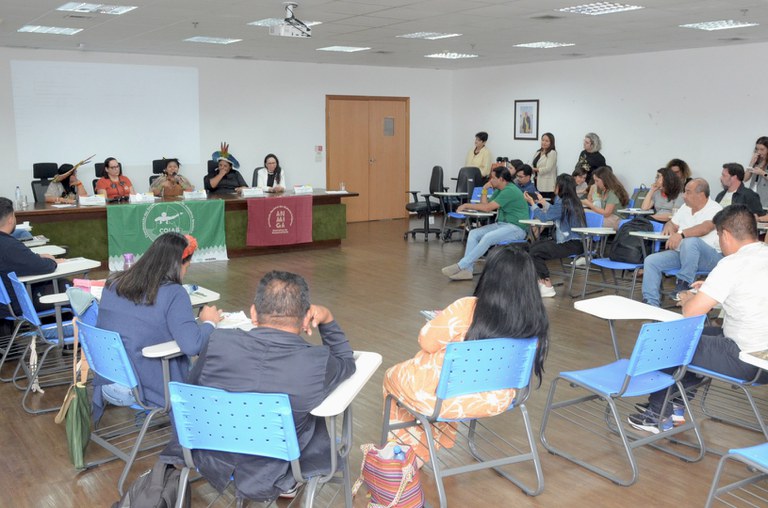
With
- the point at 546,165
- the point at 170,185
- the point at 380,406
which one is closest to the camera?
the point at 380,406

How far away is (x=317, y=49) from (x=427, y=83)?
3711mm

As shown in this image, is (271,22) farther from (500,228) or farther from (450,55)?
(450,55)

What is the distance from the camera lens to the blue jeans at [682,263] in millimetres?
6051

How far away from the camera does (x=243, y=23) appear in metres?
7.84

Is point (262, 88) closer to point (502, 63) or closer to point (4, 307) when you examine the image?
point (502, 63)

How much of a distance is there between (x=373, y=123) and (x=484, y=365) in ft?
34.5

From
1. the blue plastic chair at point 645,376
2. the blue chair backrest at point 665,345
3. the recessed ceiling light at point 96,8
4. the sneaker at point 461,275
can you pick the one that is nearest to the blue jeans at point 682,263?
the sneaker at point 461,275

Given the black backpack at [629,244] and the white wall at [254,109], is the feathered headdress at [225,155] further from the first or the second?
the black backpack at [629,244]

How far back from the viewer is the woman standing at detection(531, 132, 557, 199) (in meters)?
11.6

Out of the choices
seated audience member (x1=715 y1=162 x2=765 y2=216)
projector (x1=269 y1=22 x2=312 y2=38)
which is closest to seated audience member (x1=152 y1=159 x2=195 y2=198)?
projector (x1=269 y1=22 x2=312 y2=38)

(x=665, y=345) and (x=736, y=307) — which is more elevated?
(x=736, y=307)

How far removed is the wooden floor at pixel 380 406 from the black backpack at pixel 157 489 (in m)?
0.46

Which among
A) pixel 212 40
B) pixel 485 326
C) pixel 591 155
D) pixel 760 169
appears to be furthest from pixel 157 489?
pixel 591 155

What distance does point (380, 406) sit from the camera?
423cm
